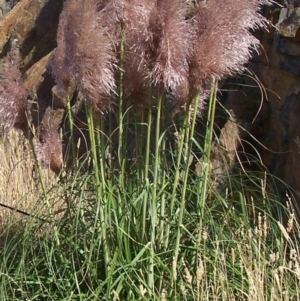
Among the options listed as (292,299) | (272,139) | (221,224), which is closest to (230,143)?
(272,139)

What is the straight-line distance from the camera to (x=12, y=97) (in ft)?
12.4

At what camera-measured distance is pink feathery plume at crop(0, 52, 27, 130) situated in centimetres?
377

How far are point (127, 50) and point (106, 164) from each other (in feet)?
2.29

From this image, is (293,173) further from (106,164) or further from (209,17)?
(209,17)

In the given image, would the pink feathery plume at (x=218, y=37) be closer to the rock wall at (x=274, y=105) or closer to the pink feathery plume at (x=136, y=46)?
the pink feathery plume at (x=136, y=46)

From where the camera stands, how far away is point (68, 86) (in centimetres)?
369

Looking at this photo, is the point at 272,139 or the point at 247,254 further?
the point at 272,139

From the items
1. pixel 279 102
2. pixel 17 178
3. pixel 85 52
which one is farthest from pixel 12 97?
pixel 17 178

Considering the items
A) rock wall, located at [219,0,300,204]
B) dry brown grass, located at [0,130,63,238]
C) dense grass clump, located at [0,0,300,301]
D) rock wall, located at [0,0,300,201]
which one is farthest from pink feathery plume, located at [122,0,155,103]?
dry brown grass, located at [0,130,63,238]

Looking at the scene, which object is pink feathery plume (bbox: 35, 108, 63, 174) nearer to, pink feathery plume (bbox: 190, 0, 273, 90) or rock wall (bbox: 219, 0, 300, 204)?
pink feathery plume (bbox: 190, 0, 273, 90)

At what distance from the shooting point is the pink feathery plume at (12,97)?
3.77 meters

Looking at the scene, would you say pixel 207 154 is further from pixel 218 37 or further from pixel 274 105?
pixel 274 105

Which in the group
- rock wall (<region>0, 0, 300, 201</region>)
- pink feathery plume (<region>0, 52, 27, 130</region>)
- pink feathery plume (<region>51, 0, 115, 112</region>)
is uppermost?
pink feathery plume (<region>51, 0, 115, 112</region>)

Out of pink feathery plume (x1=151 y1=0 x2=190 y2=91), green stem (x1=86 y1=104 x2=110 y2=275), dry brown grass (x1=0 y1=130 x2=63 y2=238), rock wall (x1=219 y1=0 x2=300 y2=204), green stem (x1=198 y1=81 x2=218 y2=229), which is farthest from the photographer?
dry brown grass (x1=0 y1=130 x2=63 y2=238)
